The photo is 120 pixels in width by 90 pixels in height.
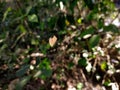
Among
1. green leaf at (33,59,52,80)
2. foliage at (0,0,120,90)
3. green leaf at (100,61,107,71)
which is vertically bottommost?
green leaf at (33,59,52,80)

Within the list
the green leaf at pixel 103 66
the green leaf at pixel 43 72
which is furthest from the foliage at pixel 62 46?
the green leaf at pixel 43 72

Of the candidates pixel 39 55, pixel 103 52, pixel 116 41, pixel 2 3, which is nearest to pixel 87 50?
pixel 103 52

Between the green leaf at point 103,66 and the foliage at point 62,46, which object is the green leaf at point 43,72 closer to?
the foliage at point 62,46

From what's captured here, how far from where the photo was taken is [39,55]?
198 cm

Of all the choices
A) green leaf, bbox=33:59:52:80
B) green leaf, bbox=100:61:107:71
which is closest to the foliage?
green leaf, bbox=100:61:107:71

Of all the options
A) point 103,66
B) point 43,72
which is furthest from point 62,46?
point 43,72

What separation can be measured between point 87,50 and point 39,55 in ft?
1.61

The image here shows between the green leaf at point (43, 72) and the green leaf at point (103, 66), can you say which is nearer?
the green leaf at point (43, 72)

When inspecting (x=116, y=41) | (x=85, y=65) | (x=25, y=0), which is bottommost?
(x=85, y=65)

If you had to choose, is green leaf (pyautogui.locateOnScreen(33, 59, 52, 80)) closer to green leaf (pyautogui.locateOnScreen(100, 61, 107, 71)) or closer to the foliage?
the foliage

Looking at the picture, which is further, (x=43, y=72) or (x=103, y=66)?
(x=103, y=66)

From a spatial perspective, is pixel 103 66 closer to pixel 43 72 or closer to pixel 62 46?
pixel 62 46

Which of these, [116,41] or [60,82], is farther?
[116,41]

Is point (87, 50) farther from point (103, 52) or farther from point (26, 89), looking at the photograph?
point (26, 89)
